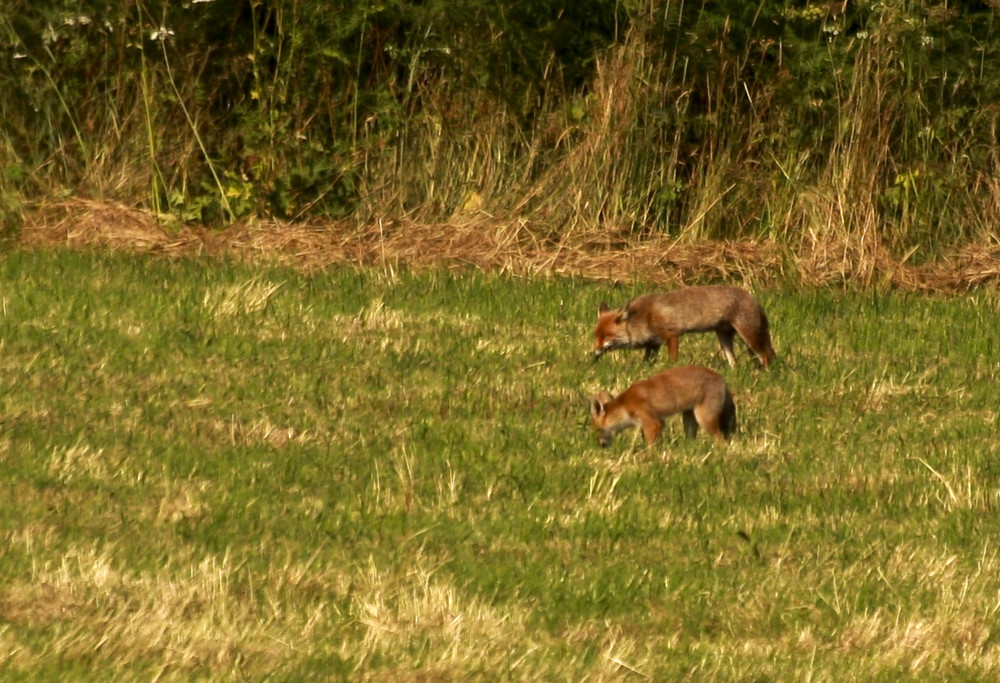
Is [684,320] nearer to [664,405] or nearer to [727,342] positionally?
[727,342]

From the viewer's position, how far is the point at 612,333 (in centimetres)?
980

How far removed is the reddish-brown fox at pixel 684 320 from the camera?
960 centimetres

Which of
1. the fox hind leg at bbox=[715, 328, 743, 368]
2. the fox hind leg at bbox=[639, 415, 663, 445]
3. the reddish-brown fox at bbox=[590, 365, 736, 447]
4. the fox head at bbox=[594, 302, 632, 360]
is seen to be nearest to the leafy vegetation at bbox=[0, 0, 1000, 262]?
the fox hind leg at bbox=[715, 328, 743, 368]

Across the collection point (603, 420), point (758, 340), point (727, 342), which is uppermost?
point (603, 420)

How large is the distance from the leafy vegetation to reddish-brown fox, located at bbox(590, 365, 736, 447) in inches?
207

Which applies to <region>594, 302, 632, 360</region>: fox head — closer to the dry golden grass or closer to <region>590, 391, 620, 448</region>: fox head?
<region>590, 391, 620, 448</region>: fox head

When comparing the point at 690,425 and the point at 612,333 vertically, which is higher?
the point at 690,425

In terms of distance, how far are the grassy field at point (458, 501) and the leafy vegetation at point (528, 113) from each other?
105 inches

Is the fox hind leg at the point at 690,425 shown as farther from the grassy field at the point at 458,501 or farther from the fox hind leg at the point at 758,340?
the fox hind leg at the point at 758,340

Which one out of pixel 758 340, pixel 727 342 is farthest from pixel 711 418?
pixel 727 342

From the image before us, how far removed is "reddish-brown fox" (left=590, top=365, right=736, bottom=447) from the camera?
7.73 meters

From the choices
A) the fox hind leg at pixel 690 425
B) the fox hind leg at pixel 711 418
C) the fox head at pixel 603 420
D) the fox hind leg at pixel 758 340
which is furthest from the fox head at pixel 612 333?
the fox hind leg at pixel 711 418

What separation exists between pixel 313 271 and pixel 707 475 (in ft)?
17.6

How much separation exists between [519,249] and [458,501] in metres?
6.08
